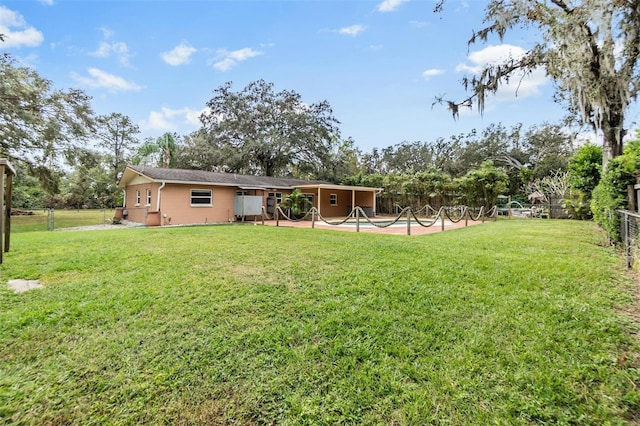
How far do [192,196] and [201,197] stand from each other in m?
0.47

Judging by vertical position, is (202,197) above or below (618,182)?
above

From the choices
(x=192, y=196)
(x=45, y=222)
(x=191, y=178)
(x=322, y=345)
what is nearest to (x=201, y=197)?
(x=192, y=196)

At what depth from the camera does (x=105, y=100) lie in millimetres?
A: 19938

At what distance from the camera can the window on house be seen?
1578cm

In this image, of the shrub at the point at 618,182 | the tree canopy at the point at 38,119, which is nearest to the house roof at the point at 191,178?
the tree canopy at the point at 38,119

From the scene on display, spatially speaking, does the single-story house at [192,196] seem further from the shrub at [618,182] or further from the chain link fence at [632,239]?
the chain link fence at [632,239]

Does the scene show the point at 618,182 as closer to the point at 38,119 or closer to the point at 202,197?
the point at 202,197

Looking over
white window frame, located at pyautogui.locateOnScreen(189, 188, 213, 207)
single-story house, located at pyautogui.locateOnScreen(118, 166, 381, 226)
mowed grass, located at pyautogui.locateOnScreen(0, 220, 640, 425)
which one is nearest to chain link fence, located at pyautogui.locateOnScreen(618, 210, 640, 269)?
mowed grass, located at pyautogui.locateOnScreen(0, 220, 640, 425)

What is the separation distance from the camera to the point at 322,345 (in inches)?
108

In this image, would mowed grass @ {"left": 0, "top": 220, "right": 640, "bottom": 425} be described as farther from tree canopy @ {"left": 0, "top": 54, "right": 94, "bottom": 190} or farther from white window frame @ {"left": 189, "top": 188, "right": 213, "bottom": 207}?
tree canopy @ {"left": 0, "top": 54, "right": 94, "bottom": 190}

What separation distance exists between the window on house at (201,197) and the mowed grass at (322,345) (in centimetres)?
1105

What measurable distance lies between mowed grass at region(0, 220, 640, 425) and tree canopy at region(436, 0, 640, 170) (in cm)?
686

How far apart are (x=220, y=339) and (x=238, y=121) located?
96.4 feet

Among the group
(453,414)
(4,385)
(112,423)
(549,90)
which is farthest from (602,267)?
(549,90)
